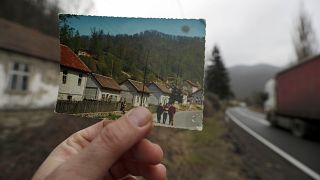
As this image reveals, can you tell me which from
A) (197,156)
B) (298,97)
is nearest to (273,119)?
(298,97)

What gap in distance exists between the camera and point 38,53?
1792 cm

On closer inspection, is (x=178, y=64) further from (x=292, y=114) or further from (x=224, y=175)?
(x=292, y=114)

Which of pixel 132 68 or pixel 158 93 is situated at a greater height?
pixel 132 68

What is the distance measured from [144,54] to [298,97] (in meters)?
20.0

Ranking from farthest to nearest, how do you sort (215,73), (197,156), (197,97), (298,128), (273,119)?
(273,119) → (298,128) → (215,73) → (197,156) → (197,97)

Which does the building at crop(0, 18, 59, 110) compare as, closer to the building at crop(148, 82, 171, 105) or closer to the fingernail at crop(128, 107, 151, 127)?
the building at crop(148, 82, 171, 105)

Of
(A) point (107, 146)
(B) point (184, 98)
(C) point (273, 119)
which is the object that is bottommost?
(C) point (273, 119)

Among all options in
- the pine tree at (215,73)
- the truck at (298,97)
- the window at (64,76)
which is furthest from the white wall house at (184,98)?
the truck at (298,97)

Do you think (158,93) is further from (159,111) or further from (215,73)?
(215,73)

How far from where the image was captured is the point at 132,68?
1.75 meters

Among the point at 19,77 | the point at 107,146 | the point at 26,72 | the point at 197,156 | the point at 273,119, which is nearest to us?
the point at 107,146

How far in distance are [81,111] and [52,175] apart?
0.40 m

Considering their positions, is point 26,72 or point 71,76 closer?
point 71,76

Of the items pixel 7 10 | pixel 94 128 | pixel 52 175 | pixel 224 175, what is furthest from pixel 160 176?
pixel 7 10
